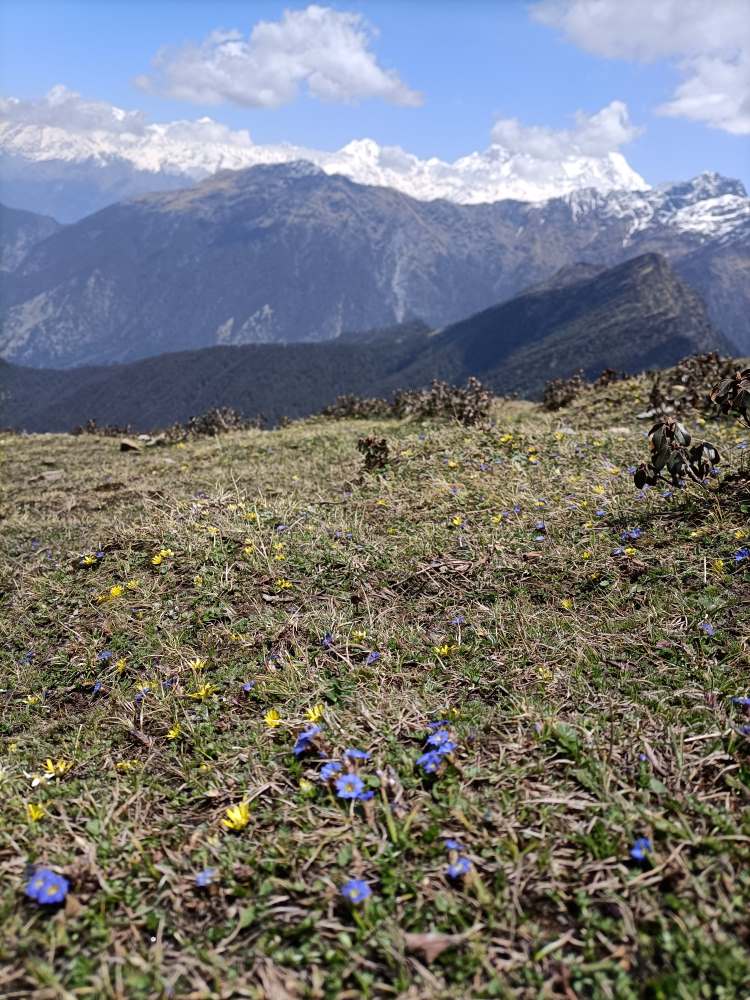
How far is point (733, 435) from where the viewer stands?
8.39 meters

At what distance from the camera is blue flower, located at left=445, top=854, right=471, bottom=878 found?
7.86 feet

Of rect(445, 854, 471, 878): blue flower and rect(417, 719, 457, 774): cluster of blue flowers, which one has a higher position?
rect(417, 719, 457, 774): cluster of blue flowers

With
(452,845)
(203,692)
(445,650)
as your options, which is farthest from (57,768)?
(445,650)

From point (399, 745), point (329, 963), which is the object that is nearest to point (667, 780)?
point (399, 745)

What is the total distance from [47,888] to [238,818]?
72cm

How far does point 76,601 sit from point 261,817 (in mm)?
3294

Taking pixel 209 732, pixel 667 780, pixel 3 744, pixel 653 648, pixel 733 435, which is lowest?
pixel 3 744

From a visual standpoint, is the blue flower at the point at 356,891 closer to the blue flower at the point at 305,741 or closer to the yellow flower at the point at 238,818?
the yellow flower at the point at 238,818

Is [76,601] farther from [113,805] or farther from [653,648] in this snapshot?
[653,648]

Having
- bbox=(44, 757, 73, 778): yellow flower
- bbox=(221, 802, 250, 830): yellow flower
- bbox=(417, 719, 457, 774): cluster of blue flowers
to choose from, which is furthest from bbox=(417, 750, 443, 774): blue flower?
bbox=(44, 757, 73, 778): yellow flower

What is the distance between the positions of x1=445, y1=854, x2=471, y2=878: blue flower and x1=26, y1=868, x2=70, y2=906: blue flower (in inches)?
54.7

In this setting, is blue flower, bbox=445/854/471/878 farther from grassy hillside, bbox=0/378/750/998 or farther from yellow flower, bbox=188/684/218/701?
yellow flower, bbox=188/684/218/701

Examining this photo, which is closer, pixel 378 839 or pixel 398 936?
pixel 398 936

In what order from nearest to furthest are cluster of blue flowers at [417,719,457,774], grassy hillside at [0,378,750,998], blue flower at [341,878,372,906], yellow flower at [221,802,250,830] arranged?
grassy hillside at [0,378,750,998] < blue flower at [341,878,372,906] < yellow flower at [221,802,250,830] < cluster of blue flowers at [417,719,457,774]
